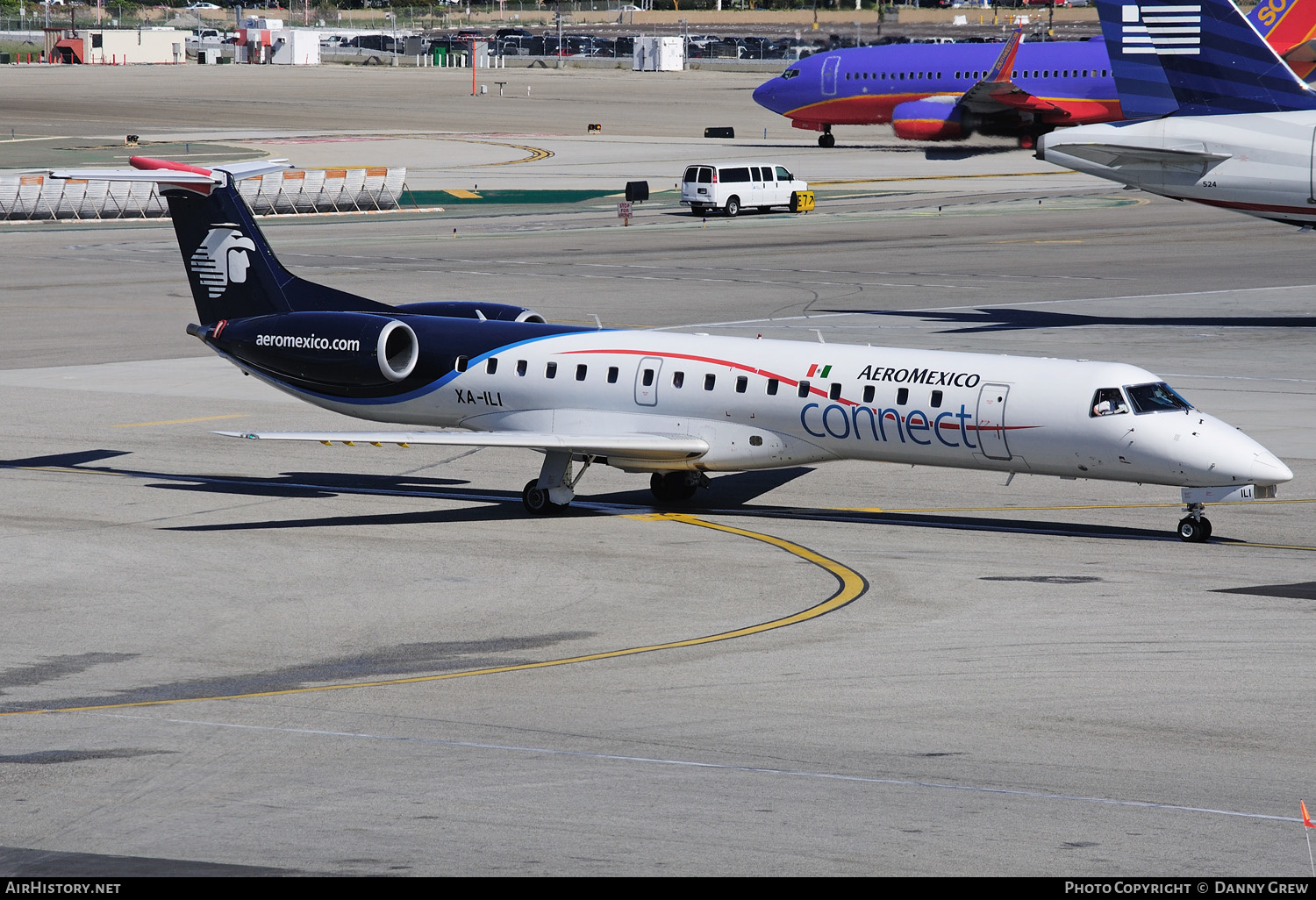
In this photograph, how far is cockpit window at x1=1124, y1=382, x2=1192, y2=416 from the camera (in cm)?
2444

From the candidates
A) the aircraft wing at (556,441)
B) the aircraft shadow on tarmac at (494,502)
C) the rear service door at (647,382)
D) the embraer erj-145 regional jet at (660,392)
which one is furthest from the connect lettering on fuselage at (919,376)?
the rear service door at (647,382)

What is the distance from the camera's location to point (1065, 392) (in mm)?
24719

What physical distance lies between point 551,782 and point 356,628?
265 inches

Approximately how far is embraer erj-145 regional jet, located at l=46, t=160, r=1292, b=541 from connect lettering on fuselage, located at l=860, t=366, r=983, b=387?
0.09 feet

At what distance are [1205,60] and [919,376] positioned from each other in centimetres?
2374

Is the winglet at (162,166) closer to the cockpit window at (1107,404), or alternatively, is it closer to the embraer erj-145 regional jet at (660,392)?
the embraer erj-145 regional jet at (660,392)

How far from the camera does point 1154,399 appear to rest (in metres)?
24.6

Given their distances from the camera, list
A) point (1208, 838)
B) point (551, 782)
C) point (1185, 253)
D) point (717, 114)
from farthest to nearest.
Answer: point (717, 114), point (1185, 253), point (551, 782), point (1208, 838)

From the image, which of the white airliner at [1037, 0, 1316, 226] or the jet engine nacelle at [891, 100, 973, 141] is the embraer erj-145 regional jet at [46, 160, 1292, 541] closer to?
the white airliner at [1037, 0, 1316, 226]

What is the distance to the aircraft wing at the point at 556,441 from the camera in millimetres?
26781

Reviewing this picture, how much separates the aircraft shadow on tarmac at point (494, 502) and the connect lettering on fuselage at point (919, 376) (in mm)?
2585

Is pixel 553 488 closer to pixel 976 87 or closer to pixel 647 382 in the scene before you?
pixel 647 382
